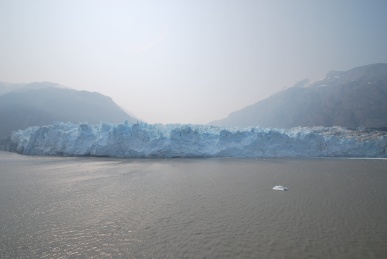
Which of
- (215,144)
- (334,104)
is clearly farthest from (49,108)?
(334,104)

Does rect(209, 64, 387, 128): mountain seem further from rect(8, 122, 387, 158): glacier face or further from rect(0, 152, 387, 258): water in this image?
rect(0, 152, 387, 258): water

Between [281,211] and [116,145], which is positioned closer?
[281,211]

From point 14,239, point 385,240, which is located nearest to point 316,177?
point 385,240

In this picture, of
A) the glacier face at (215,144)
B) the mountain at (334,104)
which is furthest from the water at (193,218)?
the mountain at (334,104)

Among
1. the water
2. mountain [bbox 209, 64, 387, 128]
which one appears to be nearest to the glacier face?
the water

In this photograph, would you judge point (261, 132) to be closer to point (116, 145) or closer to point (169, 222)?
point (116, 145)

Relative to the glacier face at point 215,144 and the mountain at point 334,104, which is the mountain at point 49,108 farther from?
the mountain at point 334,104
